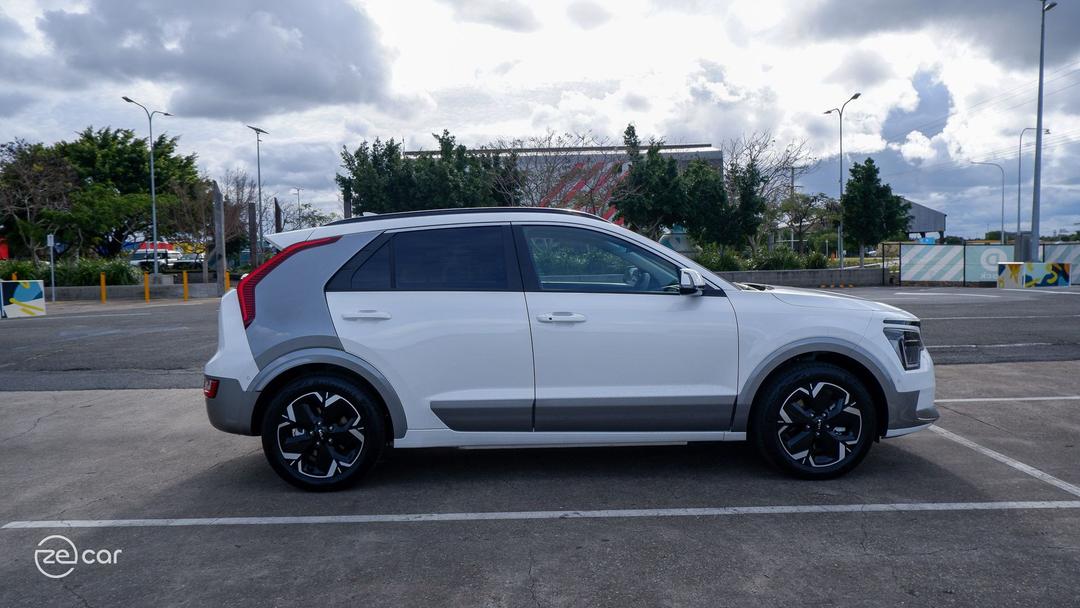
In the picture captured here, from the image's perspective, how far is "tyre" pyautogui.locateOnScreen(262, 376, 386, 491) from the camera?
15.9 ft

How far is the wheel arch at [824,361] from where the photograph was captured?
4.88 meters

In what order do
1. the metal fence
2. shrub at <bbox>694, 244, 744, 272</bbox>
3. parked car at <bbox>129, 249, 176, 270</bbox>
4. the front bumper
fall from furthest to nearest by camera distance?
parked car at <bbox>129, 249, 176, 270</bbox>, shrub at <bbox>694, 244, 744, 272</bbox>, the metal fence, the front bumper

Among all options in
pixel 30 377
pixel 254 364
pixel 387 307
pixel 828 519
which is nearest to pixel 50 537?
pixel 254 364

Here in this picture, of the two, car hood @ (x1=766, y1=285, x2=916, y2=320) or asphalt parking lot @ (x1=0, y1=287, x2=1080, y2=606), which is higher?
car hood @ (x1=766, y1=285, x2=916, y2=320)

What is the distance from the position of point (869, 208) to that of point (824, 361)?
3514cm

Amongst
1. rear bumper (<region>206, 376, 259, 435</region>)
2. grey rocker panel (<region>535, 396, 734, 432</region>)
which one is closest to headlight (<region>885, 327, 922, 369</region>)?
grey rocker panel (<region>535, 396, 734, 432</region>)

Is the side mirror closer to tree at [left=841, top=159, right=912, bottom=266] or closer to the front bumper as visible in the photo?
the front bumper

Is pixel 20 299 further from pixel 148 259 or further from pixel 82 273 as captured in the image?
pixel 148 259

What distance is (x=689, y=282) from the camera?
4750 millimetres

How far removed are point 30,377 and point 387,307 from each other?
7.15 metres

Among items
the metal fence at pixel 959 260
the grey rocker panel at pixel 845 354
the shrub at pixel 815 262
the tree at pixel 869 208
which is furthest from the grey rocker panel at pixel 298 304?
the tree at pixel 869 208

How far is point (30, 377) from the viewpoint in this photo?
9656 mm

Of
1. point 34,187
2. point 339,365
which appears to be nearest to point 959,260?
point 339,365

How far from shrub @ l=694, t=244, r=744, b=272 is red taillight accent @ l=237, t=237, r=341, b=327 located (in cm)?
2800
